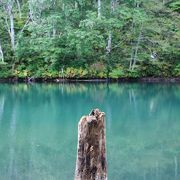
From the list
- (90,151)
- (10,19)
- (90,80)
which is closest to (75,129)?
(90,151)

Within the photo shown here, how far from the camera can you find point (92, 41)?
25188mm

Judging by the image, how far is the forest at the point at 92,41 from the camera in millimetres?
25438

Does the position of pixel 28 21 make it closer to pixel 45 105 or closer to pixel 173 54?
pixel 173 54

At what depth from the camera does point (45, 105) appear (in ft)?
58.2

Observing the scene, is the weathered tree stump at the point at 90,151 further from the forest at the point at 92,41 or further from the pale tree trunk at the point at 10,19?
the pale tree trunk at the point at 10,19

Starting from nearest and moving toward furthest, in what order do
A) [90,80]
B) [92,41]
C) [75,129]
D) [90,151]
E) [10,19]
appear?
1. [90,151]
2. [75,129]
3. [92,41]
4. [90,80]
5. [10,19]

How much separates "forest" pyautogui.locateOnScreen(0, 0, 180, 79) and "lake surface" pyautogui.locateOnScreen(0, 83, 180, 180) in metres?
2.69

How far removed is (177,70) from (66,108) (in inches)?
466

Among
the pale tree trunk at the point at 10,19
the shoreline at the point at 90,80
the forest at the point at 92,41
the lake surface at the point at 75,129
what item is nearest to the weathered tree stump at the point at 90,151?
the lake surface at the point at 75,129

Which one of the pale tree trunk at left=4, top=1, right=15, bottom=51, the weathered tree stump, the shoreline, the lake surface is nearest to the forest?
the pale tree trunk at left=4, top=1, right=15, bottom=51

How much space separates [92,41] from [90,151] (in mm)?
21973

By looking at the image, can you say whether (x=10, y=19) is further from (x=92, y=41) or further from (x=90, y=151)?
(x=90, y=151)

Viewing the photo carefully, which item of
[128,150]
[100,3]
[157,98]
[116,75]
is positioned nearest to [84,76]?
[116,75]

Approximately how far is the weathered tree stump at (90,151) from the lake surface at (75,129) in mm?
4189
